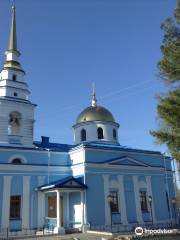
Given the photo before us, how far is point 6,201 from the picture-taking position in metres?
22.7

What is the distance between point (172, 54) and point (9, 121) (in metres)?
14.6

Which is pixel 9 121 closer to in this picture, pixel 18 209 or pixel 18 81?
pixel 18 81

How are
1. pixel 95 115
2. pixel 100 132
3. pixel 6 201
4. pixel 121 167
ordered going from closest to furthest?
pixel 6 201 → pixel 121 167 → pixel 100 132 → pixel 95 115

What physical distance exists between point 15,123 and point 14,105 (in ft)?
4.98

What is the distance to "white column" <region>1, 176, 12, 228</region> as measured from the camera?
72.5 feet

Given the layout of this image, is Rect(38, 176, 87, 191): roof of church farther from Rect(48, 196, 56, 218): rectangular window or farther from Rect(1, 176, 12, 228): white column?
Rect(1, 176, 12, 228): white column

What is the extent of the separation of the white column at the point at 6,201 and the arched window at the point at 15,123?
4.03 metres

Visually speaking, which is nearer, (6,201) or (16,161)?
(6,201)

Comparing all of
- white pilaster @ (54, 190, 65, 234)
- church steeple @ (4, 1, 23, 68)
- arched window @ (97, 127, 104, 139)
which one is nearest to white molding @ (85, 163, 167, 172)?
white pilaster @ (54, 190, 65, 234)

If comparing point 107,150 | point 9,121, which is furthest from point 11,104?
point 107,150

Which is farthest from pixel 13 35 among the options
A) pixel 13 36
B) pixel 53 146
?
pixel 53 146

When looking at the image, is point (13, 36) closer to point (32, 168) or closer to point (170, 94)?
point (32, 168)

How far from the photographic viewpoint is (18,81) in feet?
87.5

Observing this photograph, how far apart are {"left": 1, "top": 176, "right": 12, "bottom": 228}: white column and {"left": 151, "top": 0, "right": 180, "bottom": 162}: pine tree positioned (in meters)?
12.7
